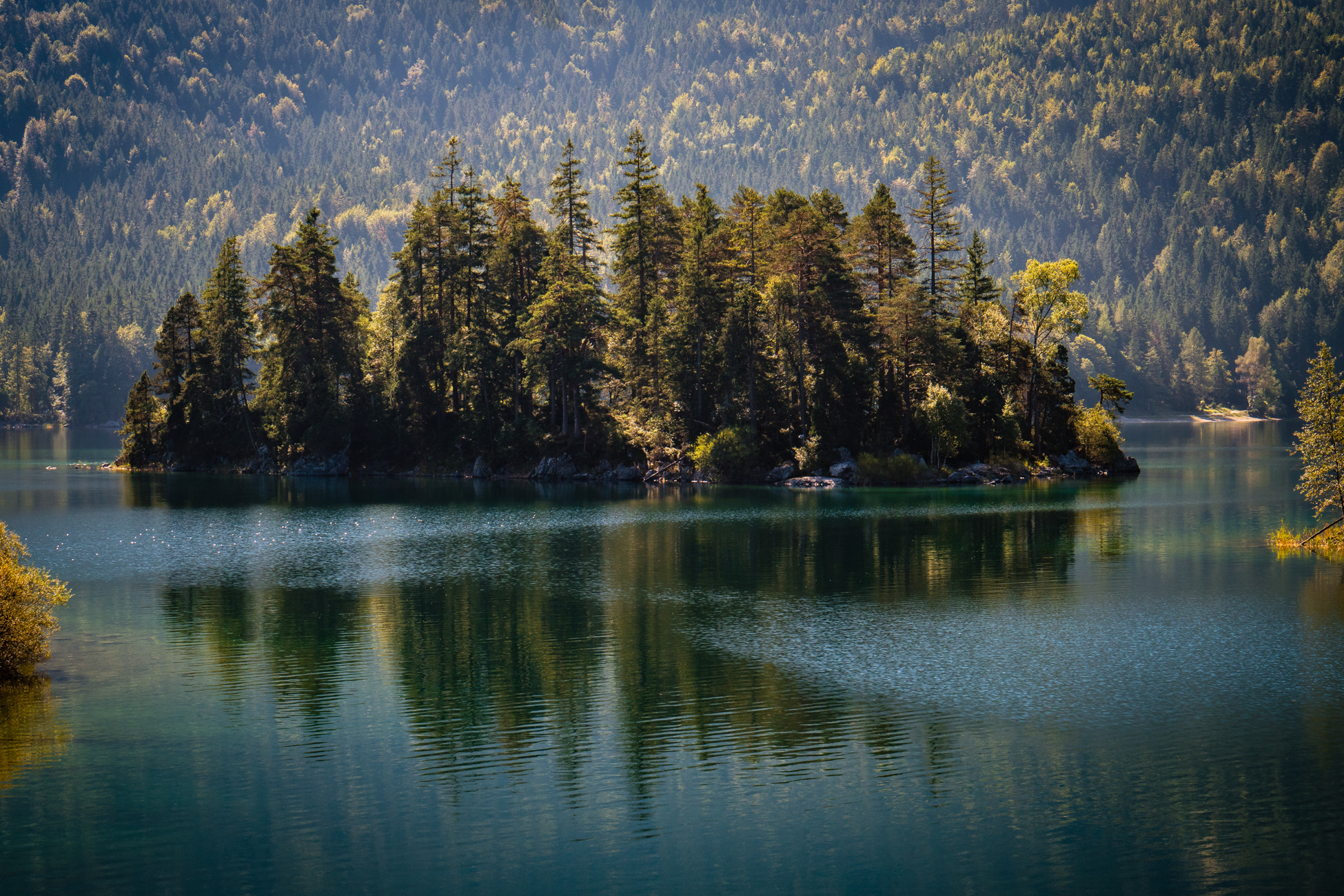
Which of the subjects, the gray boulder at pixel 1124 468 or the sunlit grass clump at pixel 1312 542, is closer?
the sunlit grass clump at pixel 1312 542

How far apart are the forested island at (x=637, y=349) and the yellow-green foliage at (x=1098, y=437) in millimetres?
263

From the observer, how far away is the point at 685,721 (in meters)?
26.4

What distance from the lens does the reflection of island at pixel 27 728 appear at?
76.3 feet

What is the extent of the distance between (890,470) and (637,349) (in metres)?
27.3

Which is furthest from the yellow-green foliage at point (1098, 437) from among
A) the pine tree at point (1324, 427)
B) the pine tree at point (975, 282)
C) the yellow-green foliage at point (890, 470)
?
the pine tree at point (1324, 427)

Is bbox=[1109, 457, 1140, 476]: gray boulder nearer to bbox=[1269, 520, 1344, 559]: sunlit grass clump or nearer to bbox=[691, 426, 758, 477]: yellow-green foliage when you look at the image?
bbox=[691, 426, 758, 477]: yellow-green foliage

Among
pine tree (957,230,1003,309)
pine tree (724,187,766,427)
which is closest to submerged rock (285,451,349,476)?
pine tree (724,187,766,427)

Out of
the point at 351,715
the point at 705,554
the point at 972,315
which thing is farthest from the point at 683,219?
the point at 351,715

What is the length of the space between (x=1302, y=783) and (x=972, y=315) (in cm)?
8483

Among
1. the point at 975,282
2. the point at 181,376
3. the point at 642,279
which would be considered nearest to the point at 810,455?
the point at 642,279

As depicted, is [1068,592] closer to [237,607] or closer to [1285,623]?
[1285,623]

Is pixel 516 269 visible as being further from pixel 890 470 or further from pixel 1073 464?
pixel 1073 464

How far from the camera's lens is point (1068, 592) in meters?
43.2

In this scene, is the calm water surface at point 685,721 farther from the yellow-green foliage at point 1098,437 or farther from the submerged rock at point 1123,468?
the submerged rock at point 1123,468
